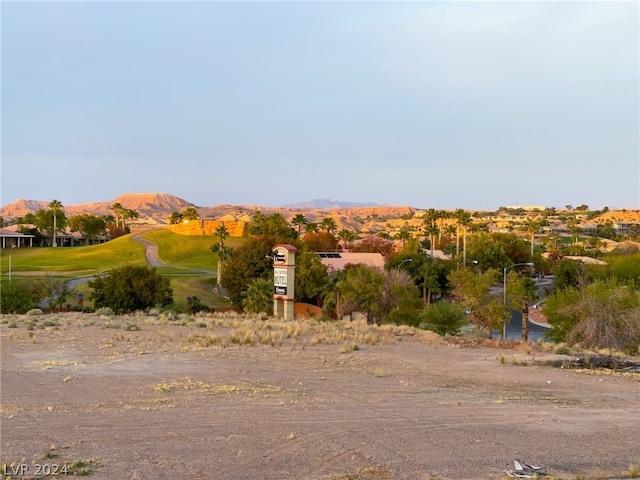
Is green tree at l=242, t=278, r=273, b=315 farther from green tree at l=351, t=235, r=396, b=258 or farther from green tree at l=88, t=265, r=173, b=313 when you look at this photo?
green tree at l=351, t=235, r=396, b=258

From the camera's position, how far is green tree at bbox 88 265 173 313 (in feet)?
206

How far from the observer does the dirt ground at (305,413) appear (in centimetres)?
1150

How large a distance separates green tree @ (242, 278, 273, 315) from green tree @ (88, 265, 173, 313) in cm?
819

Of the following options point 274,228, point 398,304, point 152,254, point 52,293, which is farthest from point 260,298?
point 152,254

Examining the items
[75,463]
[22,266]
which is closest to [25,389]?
[75,463]

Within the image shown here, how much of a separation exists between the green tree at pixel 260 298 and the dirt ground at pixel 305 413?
39.2 m

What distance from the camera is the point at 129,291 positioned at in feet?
208

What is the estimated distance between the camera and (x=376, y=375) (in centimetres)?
2081

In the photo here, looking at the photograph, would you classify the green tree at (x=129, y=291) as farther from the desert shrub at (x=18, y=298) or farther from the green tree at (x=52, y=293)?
the desert shrub at (x=18, y=298)

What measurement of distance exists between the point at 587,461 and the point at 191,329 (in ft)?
83.6

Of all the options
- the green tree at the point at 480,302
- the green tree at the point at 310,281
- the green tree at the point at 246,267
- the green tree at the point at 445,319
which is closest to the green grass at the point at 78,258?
the green tree at the point at 246,267

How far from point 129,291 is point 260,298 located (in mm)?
12077

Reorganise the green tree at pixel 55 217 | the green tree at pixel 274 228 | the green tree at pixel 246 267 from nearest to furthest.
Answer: the green tree at pixel 246 267 → the green tree at pixel 274 228 → the green tree at pixel 55 217

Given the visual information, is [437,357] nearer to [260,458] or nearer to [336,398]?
[336,398]
